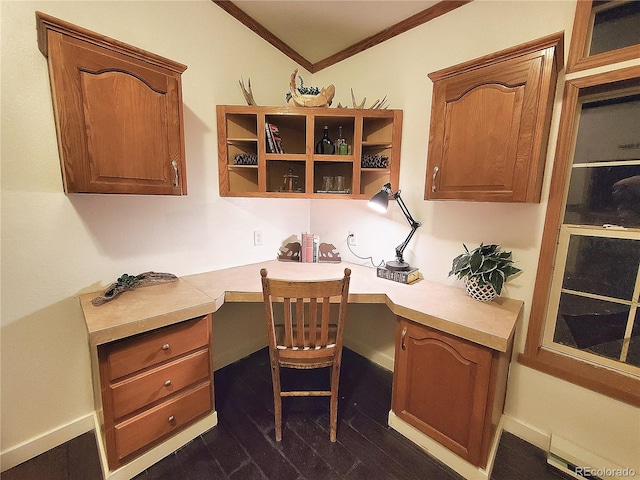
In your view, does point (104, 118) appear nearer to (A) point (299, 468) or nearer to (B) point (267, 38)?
(B) point (267, 38)

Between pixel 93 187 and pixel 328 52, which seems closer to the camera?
pixel 93 187

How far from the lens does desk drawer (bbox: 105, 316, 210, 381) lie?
3.91 ft

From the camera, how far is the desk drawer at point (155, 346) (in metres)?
1.19

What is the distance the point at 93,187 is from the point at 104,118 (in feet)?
1.05

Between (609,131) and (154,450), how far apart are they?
2.78 meters

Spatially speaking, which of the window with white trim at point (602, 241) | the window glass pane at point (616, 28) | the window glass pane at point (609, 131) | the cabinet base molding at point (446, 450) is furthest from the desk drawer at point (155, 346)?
the window glass pane at point (616, 28)

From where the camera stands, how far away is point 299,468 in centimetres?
138

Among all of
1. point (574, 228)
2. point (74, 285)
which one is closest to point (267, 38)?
point (74, 285)

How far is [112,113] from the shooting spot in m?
1.25

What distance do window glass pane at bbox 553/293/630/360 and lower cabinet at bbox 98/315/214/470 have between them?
1.98 metres

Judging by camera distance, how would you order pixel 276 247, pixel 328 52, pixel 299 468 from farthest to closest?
1. pixel 276 247
2. pixel 328 52
3. pixel 299 468

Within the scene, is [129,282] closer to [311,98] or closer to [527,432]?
[311,98]

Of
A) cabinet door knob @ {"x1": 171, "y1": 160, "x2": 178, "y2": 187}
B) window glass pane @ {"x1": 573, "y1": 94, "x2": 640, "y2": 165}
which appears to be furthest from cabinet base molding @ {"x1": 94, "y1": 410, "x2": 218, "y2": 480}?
window glass pane @ {"x1": 573, "y1": 94, "x2": 640, "y2": 165}

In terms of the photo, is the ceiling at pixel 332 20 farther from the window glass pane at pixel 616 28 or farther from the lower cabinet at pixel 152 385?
the lower cabinet at pixel 152 385
